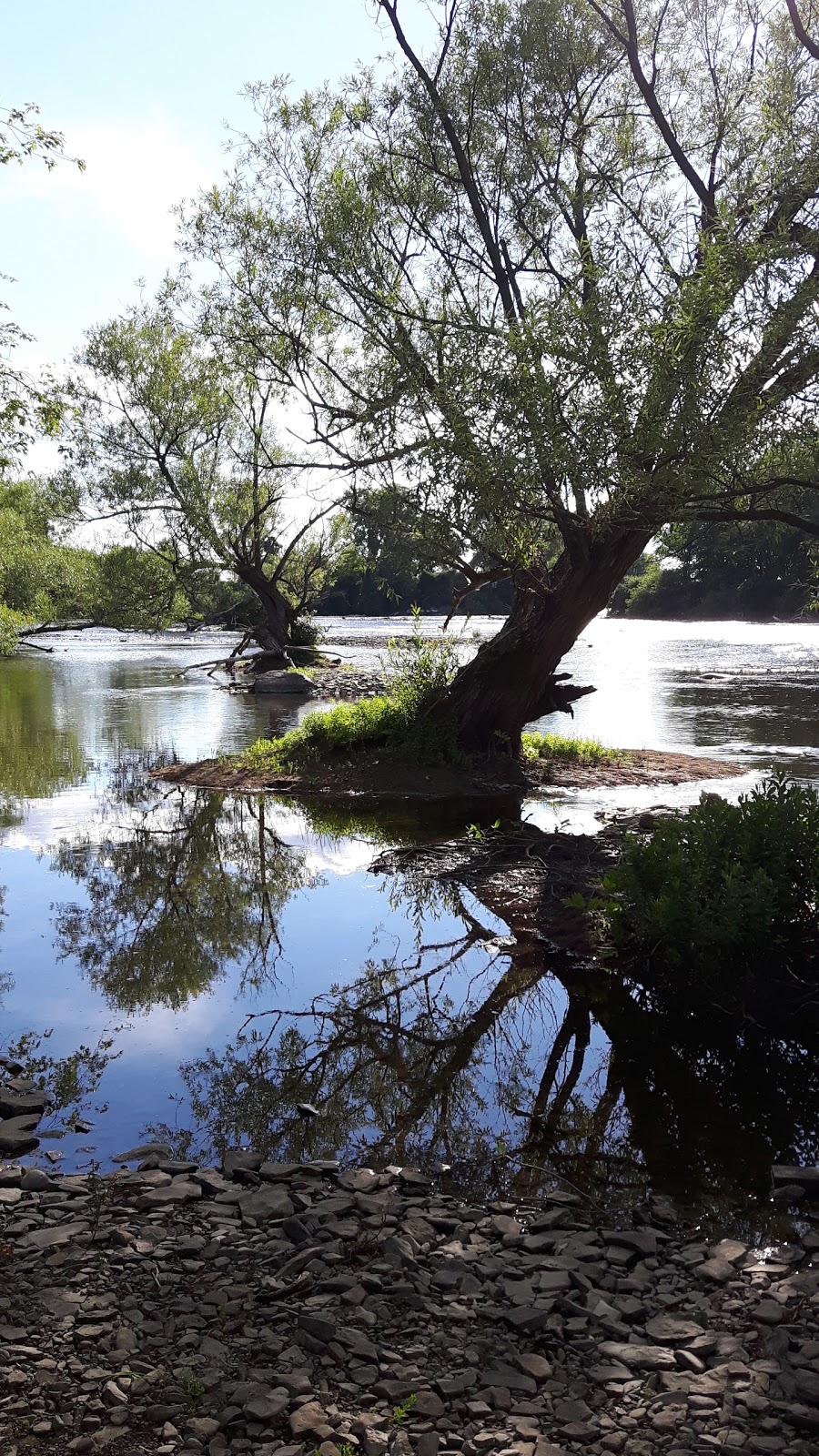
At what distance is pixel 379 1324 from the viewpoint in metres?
3.56

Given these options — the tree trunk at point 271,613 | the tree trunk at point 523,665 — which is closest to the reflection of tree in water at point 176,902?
the tree trunk at point 523,665

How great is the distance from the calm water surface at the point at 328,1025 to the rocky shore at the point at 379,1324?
54 centimetres

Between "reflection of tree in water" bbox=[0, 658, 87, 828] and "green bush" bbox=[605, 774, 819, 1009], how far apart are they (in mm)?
8318

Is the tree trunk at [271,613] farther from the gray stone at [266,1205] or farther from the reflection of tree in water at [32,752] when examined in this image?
the gray stone at [266,1205]

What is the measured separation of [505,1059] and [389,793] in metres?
8.18

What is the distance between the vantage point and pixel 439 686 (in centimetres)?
1580

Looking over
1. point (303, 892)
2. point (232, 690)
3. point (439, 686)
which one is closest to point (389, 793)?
point (439, 686)

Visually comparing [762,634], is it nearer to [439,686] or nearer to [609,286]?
[439,686]

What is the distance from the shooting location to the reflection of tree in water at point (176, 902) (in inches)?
299

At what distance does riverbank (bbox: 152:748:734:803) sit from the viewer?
14.3 metres

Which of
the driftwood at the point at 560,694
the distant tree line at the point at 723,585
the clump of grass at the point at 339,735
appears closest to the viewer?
the clump of grass at the point at 339,735

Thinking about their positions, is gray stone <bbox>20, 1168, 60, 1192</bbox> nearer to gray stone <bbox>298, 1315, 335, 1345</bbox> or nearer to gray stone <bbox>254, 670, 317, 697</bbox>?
gray stone <bbox>298, 1315, 335, 1345</bbox>

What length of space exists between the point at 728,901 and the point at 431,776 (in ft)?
27.3

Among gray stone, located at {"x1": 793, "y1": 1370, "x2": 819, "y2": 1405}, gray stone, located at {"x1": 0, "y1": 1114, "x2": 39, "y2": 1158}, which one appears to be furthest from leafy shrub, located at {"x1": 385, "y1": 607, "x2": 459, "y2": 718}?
gray stone, located at {"x1": 793, "y1": 1370, "x2": 819, "y2": 1405}
